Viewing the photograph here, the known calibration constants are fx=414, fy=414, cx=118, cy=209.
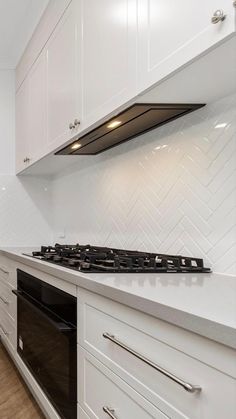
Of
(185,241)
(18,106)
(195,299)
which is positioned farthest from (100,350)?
(18,106)

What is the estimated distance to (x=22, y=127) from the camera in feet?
10.9

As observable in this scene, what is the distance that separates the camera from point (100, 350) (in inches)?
48.3

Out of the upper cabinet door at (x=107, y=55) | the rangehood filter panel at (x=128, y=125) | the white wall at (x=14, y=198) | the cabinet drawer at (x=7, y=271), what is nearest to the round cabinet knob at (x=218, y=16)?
the upper cabinet door at (x=107, y=55)

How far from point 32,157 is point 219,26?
212 centimetres

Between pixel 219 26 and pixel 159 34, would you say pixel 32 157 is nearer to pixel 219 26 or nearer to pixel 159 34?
pixel 159 34

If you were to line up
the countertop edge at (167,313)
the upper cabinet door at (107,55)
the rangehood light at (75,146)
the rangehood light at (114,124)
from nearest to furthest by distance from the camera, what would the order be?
the countertop edge at (167,313), the upper cabinet door at (107,55), the rangehood light at (114,124), the rangehood light at (75,146)

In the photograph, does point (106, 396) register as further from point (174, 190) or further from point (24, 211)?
point (24, 211)

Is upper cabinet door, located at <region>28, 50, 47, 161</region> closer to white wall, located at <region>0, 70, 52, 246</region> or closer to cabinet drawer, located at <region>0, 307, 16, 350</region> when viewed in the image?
white wall, located at <region>0, 70, 52, 246</region>

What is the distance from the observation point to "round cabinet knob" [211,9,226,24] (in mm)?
959

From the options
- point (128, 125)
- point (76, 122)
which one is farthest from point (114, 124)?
point (76, 122)

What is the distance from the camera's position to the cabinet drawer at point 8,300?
8.60ft

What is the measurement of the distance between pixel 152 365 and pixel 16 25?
2.76 m

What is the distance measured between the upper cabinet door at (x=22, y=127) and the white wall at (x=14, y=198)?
0.42ft

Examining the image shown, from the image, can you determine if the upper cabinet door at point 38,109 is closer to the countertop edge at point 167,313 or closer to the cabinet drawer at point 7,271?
the cabinet drawer at point 7,271
